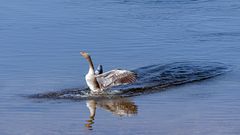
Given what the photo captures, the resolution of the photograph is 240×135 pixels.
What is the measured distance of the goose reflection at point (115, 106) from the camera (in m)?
12.8

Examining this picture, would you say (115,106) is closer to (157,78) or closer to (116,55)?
(157,78)

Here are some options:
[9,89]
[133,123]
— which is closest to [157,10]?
[9,89]

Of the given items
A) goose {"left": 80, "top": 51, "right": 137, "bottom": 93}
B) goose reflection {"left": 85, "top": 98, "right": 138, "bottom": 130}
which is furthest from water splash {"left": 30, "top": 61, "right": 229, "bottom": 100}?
goose reflection {"left": 85, "top": 98, "right": 138, "bottom": 130}

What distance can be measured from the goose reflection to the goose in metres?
0.37

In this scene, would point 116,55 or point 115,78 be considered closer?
point 115,78

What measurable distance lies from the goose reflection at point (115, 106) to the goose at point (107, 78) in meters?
0.37

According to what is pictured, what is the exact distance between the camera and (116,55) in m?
17.1

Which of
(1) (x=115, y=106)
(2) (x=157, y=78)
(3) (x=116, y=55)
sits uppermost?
(3) (x=116, y=55)

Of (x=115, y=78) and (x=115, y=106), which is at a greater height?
(x=115, y=78)

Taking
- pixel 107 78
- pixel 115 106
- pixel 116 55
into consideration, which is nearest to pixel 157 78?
pixel 116 55

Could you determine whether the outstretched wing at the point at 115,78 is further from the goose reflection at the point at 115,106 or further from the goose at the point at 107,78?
the goose reflection at the point at 115,106

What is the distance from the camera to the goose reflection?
41.9 ft

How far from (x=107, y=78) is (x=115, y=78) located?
21 cm

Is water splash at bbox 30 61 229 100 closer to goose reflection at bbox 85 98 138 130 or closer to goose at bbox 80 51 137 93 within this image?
goose at bbox 80 51 137 93
